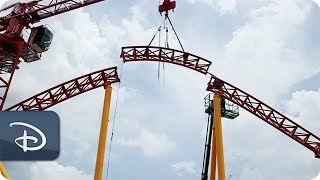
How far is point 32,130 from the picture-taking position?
5801mm

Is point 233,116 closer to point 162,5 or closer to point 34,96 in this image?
point 162,5

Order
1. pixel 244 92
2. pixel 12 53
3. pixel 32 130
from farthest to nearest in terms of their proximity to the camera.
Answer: pixel 12 53, pixel 244 92, pixel 32 130

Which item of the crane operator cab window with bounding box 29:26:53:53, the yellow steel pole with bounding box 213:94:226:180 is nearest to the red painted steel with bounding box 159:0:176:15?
the yellow steel pole with bounding box 213:94:226:180

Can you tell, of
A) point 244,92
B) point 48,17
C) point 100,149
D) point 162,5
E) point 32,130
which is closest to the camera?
point 32,130

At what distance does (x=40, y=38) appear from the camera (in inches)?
1359

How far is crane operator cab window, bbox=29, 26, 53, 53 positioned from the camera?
113 feet

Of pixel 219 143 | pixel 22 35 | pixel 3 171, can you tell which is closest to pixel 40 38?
pixel 22 35

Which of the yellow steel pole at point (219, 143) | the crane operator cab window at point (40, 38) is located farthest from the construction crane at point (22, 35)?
the yellow steel pole at point (219, 143)

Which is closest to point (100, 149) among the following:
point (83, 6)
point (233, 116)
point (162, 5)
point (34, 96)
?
point (34, 96)

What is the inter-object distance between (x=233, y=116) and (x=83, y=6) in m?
15.9

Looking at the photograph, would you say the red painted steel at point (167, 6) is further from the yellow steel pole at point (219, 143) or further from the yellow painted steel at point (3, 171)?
the yellow painted steel at point (3, 171)

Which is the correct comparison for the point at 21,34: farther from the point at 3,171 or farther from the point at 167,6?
the point at 3,171

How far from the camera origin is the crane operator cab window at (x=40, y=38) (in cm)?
3450

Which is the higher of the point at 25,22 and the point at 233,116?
the point at 25,22
